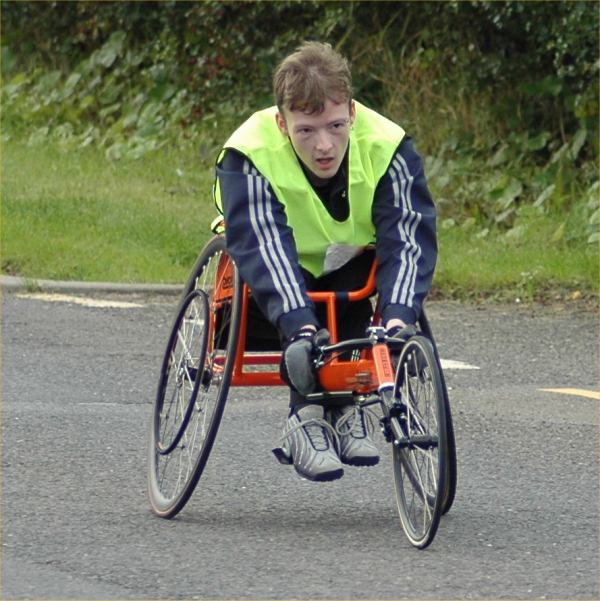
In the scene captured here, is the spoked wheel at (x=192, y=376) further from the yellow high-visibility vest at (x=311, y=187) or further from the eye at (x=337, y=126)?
the eye at (x=337, y=126)

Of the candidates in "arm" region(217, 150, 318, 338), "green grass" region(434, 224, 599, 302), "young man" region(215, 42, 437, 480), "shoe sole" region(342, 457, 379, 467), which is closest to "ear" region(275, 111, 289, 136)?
"young man" region(215, 42, 437, 480)

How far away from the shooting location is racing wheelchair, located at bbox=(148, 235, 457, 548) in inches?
187

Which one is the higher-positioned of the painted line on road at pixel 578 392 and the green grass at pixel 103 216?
the painted line on road at pixel 578 392

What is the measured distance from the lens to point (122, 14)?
58.4 ft

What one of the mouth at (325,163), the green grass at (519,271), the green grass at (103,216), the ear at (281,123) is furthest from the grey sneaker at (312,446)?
the green grass at (103,216)

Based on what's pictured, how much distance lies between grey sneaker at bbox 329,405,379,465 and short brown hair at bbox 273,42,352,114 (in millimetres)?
921

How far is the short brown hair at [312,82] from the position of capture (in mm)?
5059

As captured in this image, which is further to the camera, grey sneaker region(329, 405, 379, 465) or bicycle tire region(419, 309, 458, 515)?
grey sneaker region(329, 405, 379, 465)

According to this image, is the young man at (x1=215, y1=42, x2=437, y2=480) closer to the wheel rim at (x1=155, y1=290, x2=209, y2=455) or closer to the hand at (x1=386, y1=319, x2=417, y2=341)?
the hand at (x1=386, y1=319, x2=417, y2=341)

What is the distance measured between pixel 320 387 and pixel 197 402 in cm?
48

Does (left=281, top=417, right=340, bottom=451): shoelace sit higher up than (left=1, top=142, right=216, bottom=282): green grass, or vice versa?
(left=281, top=417, right=340, bottom=451): shoelace

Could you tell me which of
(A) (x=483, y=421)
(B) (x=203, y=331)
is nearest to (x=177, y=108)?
(A) (x=483, y=421)

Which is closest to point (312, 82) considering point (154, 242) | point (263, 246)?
point (263, 246)

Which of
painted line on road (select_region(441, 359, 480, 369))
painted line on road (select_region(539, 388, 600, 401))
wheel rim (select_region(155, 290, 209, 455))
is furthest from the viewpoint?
painted line on road (select_region(441, 359, 480, 369))
